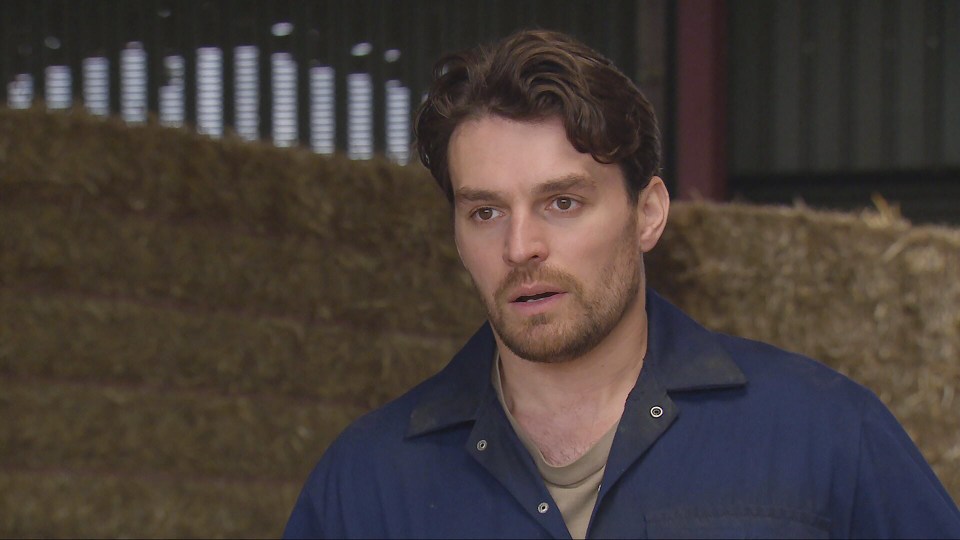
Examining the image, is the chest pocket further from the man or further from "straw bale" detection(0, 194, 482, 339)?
"straw bale" detection(0, 194, 482, 339)

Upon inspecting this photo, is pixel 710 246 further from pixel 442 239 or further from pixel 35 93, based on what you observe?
pixel 35 93

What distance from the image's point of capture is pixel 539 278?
6.81 feet

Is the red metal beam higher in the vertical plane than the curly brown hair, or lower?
lower

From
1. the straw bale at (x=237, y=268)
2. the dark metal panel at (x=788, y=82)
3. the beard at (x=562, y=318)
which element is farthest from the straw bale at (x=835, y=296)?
the dark metal panel at (x=788, y=82)

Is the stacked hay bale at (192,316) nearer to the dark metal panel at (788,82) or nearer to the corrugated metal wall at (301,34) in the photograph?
the corrugated metal wall at (301,34)

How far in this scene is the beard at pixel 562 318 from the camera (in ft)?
6.86

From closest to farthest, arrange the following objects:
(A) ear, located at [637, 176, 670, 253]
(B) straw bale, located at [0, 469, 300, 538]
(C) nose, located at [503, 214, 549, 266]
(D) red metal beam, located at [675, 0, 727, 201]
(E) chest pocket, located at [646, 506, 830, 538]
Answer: (E) chest pocket, located at [646, 506, 830, 538] < (C) nose, located at [503, 214, 549, 266] < (A) ear, located at [637, 176, 670, 253] < (B) straw bale, located at [0, 469, 300, 538] < (D) red metal beam, located at [675, 0, 727, 201]

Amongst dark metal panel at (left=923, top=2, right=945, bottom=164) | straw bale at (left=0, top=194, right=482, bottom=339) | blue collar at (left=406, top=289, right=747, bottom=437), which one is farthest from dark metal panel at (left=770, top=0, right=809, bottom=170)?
blue collar at (left=406, top=289, right=747, bottom=437)

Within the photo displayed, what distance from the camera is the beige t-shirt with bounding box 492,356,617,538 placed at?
2.07 meters

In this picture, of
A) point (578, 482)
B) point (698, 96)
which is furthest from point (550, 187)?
point (698, 96)

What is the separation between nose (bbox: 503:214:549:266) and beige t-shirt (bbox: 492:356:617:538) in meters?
0.34

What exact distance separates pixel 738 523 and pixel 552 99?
0.78m

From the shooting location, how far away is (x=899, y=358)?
3912 millimetres

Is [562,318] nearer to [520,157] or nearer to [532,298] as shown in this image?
[532,298]
